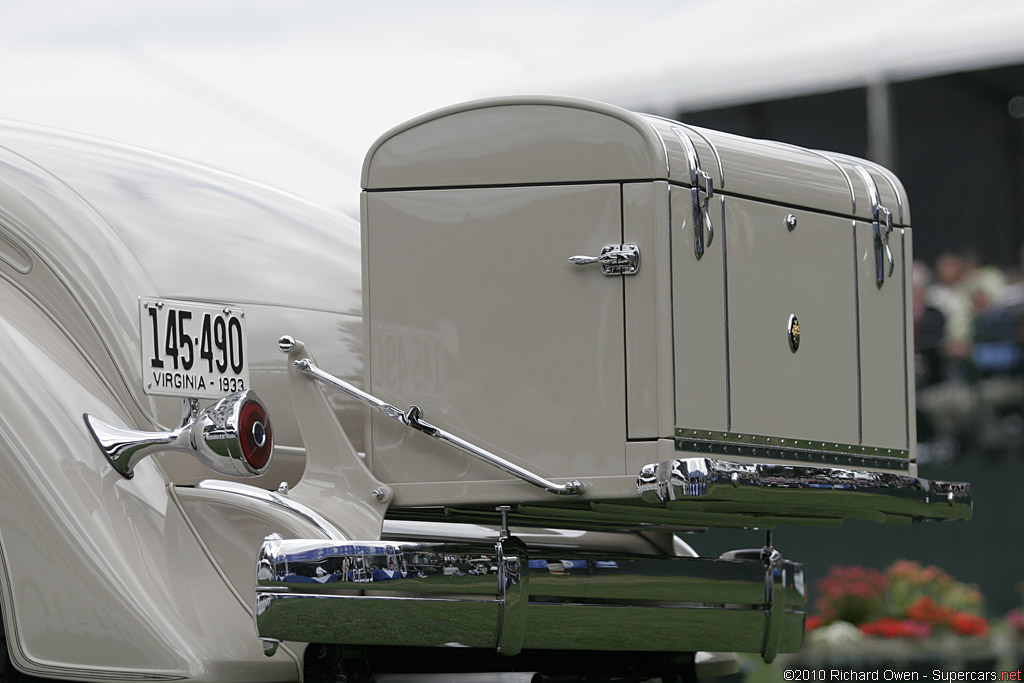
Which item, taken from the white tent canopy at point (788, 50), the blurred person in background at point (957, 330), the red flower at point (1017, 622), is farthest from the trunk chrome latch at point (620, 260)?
the white tent canopy at point (788, 50)

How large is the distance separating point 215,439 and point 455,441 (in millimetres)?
515

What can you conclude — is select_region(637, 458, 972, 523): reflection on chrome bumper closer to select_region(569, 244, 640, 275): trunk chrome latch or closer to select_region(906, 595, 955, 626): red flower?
select_region(569, 244, 640, 275): trunk chrome latch

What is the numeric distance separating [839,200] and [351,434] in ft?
4.46

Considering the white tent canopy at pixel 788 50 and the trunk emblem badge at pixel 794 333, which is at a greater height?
the white tent canopy at pixel 788 50

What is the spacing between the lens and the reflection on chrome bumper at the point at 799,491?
125 inches

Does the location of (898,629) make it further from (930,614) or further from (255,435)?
(255,435)

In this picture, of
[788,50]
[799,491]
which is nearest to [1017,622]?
[799,491]

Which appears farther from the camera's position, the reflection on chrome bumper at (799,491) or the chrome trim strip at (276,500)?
the chrome trim strip at (276,500)

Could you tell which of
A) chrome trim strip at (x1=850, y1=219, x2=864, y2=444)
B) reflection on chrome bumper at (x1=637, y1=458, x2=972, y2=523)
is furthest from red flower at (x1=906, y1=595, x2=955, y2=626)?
chrome trim strip at (x1=850, y1=219, x2=864, y2=444)

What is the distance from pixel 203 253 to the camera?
399cm

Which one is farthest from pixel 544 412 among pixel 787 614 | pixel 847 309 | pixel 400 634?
pixel 787 614

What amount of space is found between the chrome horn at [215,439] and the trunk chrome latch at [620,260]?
2.71 ft

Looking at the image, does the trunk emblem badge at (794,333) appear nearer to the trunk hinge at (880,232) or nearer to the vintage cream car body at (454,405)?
the vintage cream car body at (454,405)

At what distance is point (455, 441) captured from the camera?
3.40 m
